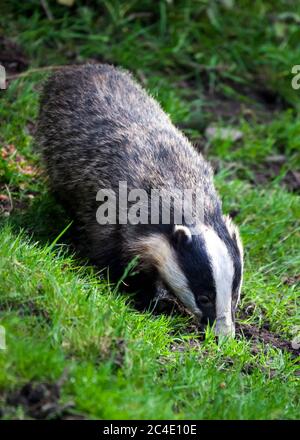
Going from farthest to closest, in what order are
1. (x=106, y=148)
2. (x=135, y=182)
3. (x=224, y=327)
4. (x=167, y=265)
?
(x=106, y=148), (x=135, y=182), (x=167, y=265), (x=224, y=327)

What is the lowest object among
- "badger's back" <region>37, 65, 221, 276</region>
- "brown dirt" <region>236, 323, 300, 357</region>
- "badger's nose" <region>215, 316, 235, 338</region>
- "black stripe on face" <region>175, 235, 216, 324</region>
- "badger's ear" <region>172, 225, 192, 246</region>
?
"brown dirt" <region>236, 323, 300, 357</region>

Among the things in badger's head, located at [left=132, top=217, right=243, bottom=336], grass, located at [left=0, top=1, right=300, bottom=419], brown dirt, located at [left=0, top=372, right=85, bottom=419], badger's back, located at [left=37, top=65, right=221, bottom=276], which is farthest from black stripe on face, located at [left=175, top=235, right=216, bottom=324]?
brown dirt, located at [left=0, top=372, right=85, bottom=419]

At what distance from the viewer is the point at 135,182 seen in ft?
17.9

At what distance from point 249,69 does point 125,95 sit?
128 inches

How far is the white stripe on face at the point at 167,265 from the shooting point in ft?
16.5

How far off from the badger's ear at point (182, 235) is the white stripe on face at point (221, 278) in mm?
97

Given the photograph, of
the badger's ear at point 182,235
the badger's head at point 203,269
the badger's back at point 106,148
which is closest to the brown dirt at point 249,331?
the badger's head at point 203,269

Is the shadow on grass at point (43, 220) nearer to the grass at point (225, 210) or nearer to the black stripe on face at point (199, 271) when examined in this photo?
the grass at point (225, 210)

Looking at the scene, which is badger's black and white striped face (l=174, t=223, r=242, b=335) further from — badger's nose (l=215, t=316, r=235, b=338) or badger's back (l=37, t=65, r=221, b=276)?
badger's back (l=37, t=65, r=221, b=276)

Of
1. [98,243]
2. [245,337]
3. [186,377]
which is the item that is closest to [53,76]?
[98,243]

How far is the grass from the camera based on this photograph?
4016 mm

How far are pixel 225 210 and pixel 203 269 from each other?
196 centimetres

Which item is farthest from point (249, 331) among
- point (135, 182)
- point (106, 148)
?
point (106, 148)

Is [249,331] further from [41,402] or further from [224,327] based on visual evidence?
[41,402]
